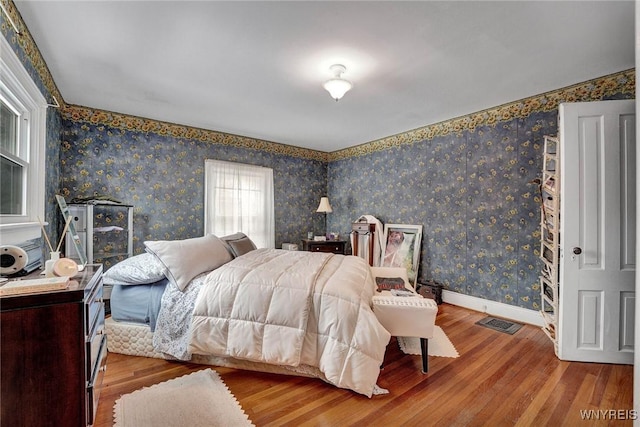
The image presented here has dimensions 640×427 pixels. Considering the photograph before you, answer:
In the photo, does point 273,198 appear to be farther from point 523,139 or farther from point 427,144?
point 523,139

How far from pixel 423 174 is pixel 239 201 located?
2.99 meters

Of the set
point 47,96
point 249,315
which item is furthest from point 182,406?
point 47,96

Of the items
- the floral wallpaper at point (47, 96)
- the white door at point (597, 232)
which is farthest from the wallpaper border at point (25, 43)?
the white door at point (597, 232)

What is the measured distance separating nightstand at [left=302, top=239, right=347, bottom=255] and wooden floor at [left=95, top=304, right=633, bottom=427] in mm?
2726

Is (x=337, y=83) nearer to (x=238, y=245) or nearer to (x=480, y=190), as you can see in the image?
(x=238, y=245)

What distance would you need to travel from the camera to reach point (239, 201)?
4781mm

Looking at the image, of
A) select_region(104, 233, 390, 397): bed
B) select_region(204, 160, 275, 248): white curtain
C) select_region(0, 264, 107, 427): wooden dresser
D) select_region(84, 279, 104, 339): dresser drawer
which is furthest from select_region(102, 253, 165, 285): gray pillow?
select_region(204, 160, 275, 248): white curtain

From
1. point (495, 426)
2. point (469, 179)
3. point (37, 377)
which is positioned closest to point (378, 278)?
point (495, 426)

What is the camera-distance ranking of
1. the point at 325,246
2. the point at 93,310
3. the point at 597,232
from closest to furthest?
the point at 93,310, the point at 597,232, the point at 325,246

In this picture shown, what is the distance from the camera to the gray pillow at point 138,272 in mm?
2355

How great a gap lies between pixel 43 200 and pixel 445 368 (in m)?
3.87

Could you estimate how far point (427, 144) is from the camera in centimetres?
418

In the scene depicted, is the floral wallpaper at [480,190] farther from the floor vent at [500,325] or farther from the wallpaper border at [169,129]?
the wallpaper border at [169,129]

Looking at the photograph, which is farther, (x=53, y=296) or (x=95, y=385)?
(x=95, y=385)
